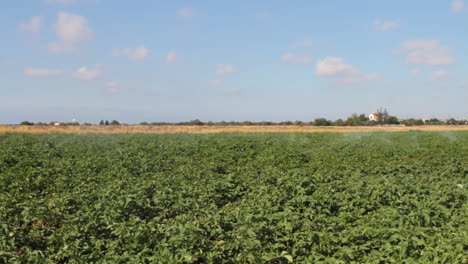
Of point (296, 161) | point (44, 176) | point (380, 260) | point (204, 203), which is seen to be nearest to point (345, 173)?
point (296, 161)

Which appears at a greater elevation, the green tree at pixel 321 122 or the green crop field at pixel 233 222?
the green tree at pixel 321 122

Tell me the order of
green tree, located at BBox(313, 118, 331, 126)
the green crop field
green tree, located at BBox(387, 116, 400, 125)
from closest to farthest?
the green crop field, green tree, located at BBox(313, 118, 331, 126), green tree, located at BBox(387, 116, 400, 125)

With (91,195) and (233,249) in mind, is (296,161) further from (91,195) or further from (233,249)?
(233,249)

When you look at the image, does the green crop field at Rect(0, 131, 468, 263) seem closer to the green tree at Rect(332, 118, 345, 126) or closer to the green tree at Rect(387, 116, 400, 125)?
the green tree at Rect(332, 118, 345, 126)

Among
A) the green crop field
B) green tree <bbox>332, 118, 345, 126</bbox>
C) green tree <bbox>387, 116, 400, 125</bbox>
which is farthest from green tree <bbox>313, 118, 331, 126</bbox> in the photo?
the green crop field

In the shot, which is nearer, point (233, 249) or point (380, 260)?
point (380, 260)

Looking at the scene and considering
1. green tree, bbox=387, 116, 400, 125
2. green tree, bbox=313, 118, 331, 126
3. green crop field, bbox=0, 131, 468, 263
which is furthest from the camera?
green tree, bbox=387, 116, 400, 125

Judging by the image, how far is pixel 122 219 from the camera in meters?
6.15

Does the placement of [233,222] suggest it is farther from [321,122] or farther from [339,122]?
[339,122]

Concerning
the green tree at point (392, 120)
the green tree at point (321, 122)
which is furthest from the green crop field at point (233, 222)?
the green tree at point (392, 120)

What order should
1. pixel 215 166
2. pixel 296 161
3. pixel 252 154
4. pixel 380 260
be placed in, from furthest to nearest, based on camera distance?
pixel 252 154 < pixel 296 161 < pixel 215 166 < pixel 380 260

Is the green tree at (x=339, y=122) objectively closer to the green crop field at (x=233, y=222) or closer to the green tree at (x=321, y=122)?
the green tree at (x=321, y=122)

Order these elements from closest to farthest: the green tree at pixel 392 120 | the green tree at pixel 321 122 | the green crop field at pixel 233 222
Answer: the green crop field at pixel 233 222, the green tree at pixel 321 122, the green tree at pixel 392 120

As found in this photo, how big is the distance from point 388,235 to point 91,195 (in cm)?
532
